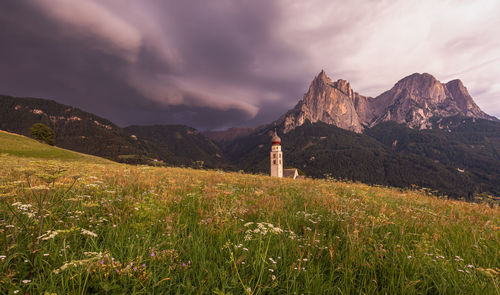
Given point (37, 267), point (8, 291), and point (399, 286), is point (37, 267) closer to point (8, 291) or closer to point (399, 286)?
point (8, 291)

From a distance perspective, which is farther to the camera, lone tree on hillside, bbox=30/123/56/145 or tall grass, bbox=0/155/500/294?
lone tree on hillside, bbox=30/123/56/145

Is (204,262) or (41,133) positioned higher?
(41,133)

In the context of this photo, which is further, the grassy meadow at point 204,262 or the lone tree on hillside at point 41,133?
the lone tree on hillside at point 41,133

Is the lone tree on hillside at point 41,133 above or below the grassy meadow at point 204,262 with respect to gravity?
above

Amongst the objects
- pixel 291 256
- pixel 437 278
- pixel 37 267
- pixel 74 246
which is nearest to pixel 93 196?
pixel 74 246

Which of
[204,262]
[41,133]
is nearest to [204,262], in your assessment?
[204,262]

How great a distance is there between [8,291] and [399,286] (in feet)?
14.3

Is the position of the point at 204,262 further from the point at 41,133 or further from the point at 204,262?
the point at 41,133

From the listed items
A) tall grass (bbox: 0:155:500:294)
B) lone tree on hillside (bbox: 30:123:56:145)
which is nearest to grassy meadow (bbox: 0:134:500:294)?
tall grass (bbox: 0:155:500:294)

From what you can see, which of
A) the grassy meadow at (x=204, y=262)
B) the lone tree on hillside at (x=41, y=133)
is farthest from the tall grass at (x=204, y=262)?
the lone tree on hillside at (x=41, y=133)

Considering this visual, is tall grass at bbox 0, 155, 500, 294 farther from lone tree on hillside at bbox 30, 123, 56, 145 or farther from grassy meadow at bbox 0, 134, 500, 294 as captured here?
lone tree on hillside at bbox 30, 123, 56, 145

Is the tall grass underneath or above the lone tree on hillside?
underneath

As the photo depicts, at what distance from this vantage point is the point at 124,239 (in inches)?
114

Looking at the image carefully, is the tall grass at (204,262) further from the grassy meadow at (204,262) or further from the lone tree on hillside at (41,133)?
the lone tree on hillside at (41,133)
